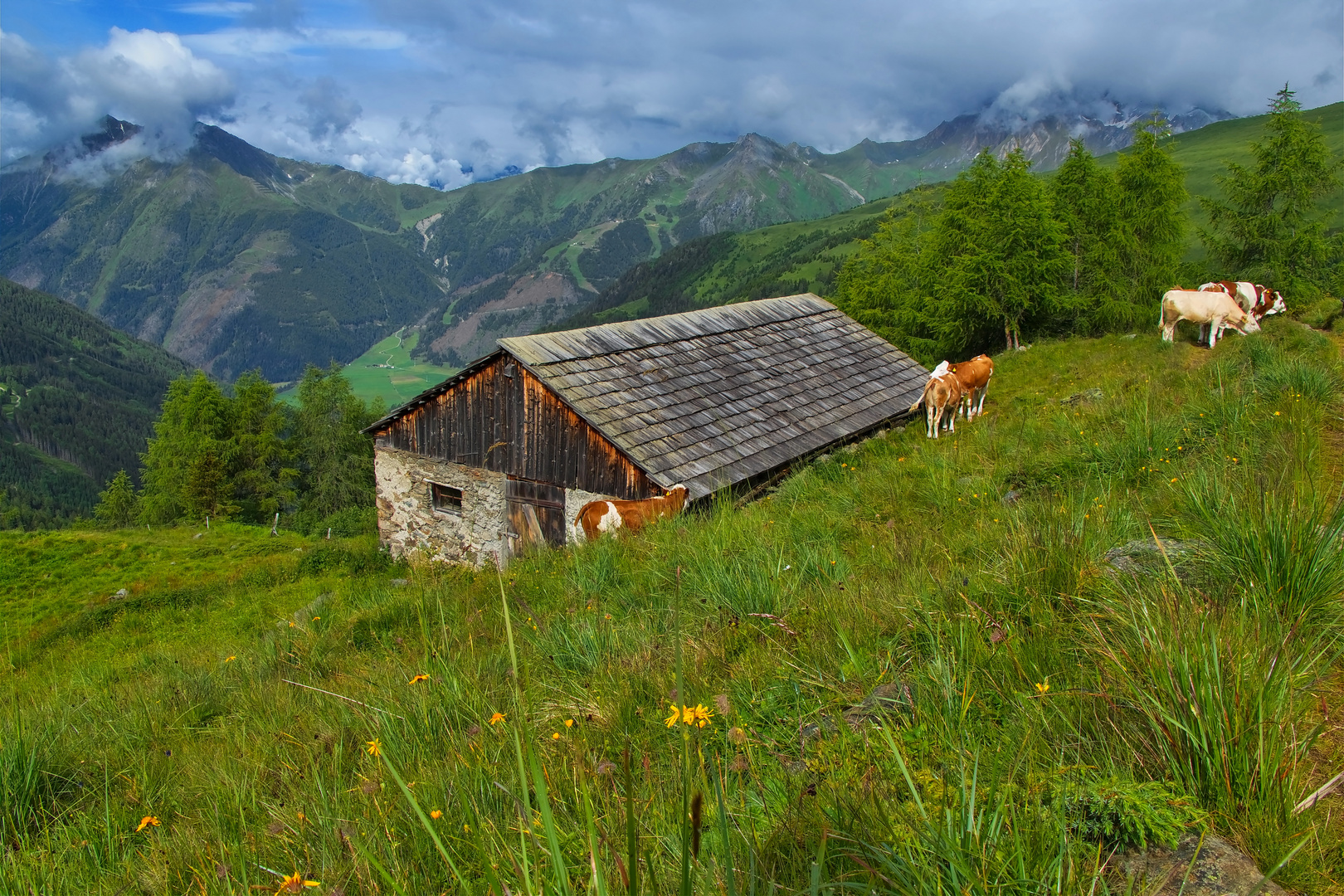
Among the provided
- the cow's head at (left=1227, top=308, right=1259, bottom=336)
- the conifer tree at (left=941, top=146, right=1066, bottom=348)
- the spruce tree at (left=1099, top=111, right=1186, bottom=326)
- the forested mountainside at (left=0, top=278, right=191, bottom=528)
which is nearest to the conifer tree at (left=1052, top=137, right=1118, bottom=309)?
the spruce tree at (left=1099, top=111, right=1186, bottom=326)

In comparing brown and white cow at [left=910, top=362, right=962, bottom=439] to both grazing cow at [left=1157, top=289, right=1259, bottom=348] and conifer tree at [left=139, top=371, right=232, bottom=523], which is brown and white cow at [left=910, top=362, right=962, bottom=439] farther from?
conifer tree at [left=139, top=371, right=232, bottom=523]

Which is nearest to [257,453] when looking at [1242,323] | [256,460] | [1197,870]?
[256,460]

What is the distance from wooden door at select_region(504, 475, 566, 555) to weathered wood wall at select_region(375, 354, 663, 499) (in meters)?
0.26

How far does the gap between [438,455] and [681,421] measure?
20.3 ft

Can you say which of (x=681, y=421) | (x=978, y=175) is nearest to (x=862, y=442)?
(x=681, y=421)

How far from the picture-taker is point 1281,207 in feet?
93.6

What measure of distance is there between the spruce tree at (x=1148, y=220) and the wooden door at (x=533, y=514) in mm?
22203

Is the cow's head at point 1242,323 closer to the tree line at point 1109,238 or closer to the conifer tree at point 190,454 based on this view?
the tree line at point 1109,238

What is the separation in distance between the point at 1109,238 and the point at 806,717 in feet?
99.5

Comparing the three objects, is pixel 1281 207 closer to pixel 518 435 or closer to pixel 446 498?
pixel 518 435

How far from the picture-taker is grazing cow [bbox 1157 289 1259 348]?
15.4 m

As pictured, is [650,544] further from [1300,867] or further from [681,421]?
[681,421]

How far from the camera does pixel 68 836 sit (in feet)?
10.1

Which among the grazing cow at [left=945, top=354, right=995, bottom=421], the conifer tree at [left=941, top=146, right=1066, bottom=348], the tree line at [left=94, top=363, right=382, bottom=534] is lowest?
the tree line at [left=94, top=363, right=382, bottom=534]
